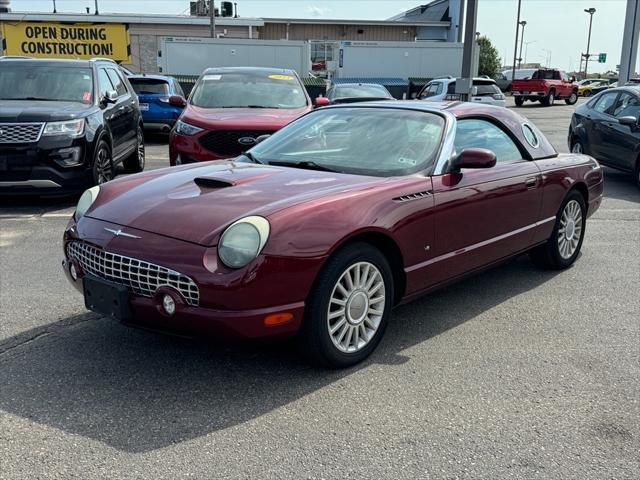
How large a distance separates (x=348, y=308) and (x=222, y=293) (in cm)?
77

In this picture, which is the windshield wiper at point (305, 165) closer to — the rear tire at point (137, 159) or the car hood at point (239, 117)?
the car hood at point (239, 117)

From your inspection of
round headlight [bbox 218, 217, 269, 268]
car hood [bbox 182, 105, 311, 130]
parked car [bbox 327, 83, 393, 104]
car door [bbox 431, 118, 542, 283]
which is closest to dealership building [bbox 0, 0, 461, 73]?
parked car [bbox 327, 83, 393, 104]

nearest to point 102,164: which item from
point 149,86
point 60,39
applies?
point 149,86

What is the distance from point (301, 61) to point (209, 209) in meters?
25.0

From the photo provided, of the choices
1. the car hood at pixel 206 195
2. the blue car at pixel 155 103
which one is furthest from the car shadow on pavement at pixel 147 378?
the blue car at pixel 155 103

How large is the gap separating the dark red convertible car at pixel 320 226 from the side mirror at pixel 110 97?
15.4 ft

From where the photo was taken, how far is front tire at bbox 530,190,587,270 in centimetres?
551

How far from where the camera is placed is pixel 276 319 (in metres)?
3.16

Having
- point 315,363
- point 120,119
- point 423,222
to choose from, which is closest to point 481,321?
point 423,222

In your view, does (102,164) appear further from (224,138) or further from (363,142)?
(363,142)

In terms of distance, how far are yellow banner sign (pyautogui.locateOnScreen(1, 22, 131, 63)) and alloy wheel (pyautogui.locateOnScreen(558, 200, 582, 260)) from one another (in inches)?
1153

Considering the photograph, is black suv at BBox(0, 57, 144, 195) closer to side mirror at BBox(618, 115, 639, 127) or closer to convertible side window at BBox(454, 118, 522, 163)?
convertible side window at BBox(454, 118, 522, 163)

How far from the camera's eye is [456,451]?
2844 millimetres

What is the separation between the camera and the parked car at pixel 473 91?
19.6m
